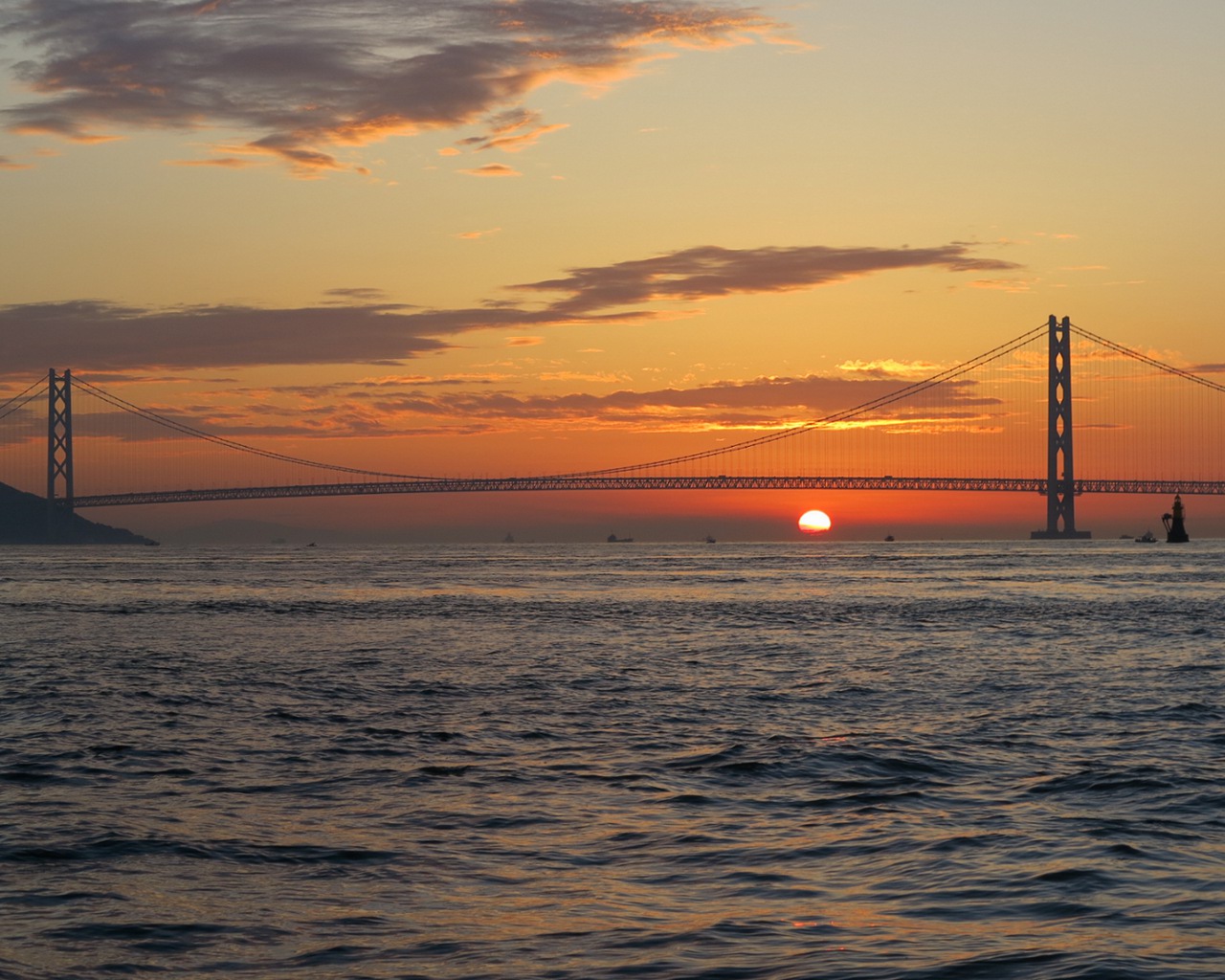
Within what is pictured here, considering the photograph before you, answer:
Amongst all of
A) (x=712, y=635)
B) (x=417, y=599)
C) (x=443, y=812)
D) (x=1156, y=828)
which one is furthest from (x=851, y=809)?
(x=417, y=599)

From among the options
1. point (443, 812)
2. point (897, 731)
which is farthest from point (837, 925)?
point (897, 731)

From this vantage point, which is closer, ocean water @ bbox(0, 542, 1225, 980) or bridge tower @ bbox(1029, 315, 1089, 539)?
ocean water @ bbox(0, 542, 1225, 980)

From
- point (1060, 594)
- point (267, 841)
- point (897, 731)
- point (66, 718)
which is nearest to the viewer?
point (267, 841)

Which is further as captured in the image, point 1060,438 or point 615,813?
point 1060,438

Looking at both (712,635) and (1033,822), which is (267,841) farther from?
(712,635)

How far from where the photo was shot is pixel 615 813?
11.3 metres

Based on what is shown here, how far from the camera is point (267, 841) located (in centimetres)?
1032

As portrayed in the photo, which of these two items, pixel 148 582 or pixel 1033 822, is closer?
pixel 1033 822

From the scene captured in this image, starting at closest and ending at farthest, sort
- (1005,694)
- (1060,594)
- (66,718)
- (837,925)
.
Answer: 1. (837,925)
2. (66,718)
3. (1005,694)
4. (1060,594)

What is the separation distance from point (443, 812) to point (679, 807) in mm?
1836

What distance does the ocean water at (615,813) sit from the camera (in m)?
7.79

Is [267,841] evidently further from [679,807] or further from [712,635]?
[712,635]

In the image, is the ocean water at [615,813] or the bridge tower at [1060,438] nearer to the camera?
the ocean water at [615,813]

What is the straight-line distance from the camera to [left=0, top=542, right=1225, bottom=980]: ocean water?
307 inches
